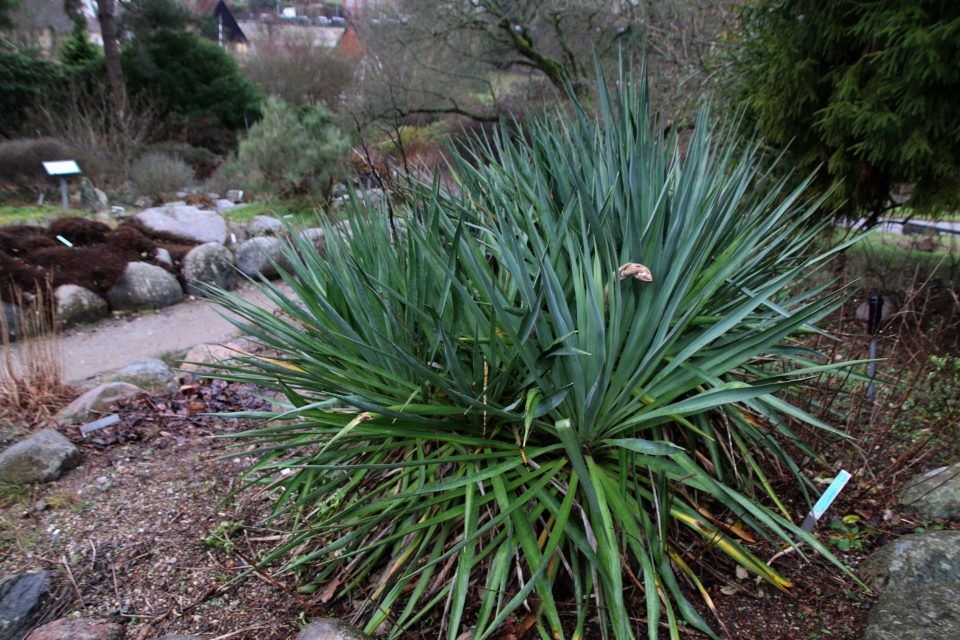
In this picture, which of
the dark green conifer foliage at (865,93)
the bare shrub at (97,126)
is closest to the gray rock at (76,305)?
the dark green conifer foliage at (865,93)

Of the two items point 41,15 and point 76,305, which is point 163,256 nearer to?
point 76,305

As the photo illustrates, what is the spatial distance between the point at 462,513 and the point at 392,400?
47cm

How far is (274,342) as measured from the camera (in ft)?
7.72

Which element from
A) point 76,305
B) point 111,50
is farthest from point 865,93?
point 111,50

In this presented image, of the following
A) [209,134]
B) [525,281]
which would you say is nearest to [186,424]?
[525,281]

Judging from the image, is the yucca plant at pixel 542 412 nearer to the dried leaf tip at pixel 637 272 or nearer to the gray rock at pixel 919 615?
the dried leaf tip at pixel 637 272

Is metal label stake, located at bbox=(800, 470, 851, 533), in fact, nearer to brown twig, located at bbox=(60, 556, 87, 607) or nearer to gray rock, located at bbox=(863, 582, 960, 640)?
gray rock, located at bbox=(863, 582, 960, 640)

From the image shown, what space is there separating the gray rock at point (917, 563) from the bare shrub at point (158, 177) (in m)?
14.5

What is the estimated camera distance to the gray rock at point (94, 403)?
156 inches

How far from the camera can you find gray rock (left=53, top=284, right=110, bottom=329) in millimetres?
6504

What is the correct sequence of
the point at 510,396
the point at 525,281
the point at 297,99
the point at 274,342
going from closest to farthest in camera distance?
the point at 525,281 < the point at 510,396 < the point at 274,342 < the point at 297,99

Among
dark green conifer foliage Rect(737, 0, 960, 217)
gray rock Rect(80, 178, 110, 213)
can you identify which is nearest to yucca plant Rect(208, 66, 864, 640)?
dark green conifer foliage Rect(737, 0, 960, 217)

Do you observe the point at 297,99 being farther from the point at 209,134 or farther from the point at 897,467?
the point at 897,467

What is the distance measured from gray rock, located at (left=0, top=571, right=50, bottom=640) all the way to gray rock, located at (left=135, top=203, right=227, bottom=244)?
7.32 m
